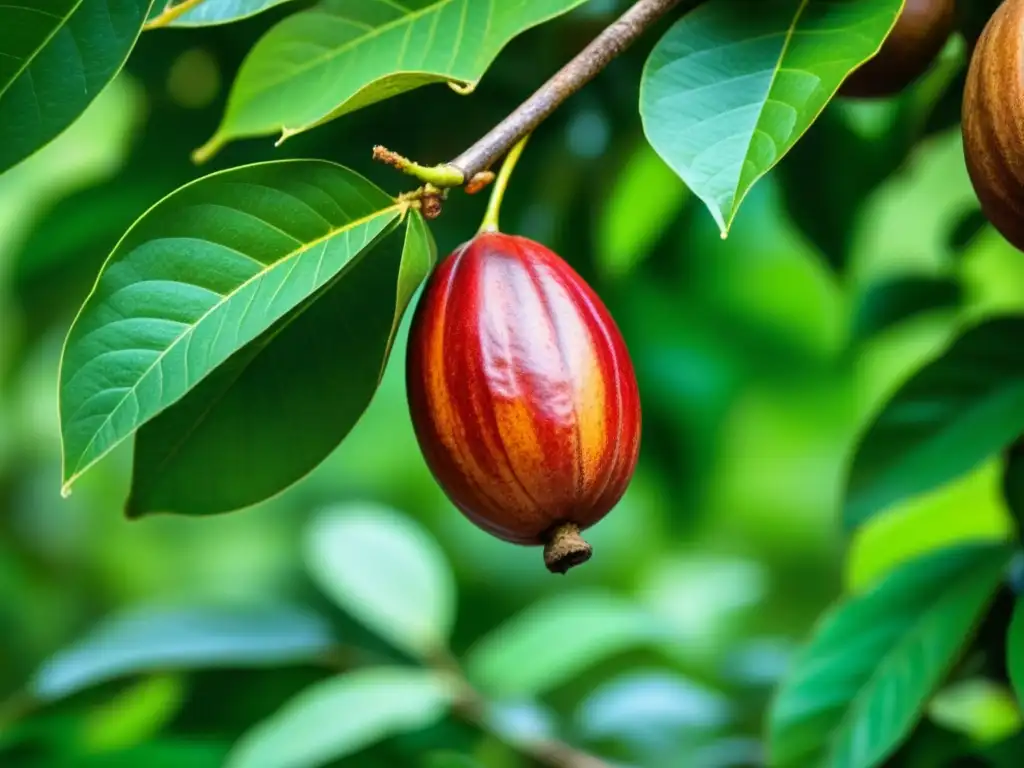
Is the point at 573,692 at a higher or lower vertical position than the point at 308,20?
lower

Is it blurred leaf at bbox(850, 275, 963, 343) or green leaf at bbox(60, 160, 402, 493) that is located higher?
green leaf at bbox(60, 160, 402, 493)

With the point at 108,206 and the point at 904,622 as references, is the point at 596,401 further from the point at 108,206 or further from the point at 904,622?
the point at 108,206

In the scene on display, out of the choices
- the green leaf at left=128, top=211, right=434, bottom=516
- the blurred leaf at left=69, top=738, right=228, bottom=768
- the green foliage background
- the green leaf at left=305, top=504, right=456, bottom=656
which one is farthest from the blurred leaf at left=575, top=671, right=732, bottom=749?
the green leaf at left=128, top=211, right=434, bottom=516

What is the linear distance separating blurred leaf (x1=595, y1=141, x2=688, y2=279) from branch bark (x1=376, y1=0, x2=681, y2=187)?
23.9 inches

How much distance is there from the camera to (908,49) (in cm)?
49

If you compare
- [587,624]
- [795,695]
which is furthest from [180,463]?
[587,624]

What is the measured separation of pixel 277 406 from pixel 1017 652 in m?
0.32

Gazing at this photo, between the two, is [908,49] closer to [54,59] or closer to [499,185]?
[499,185]

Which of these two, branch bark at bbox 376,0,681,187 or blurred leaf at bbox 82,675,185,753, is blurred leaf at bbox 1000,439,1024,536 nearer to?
branch bark at bbox 376,0,681,187

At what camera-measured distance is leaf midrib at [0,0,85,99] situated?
0.42 meters

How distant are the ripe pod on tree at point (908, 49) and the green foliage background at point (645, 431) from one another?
0.48 ft

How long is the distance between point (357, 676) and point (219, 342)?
544 mm

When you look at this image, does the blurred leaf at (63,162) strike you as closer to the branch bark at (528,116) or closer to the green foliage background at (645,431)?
the green foliage background at (645,431)

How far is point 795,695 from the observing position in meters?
0.62
